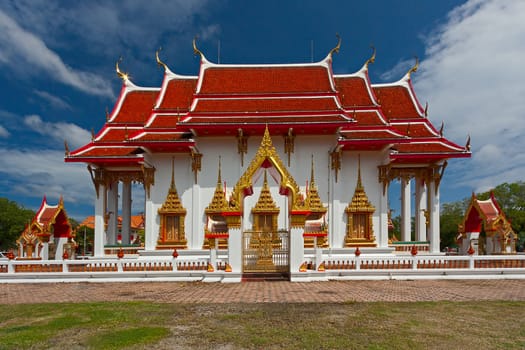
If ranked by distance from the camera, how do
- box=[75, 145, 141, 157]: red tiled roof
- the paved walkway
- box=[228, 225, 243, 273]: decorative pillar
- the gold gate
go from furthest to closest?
box=[75, 145, 141, 157]: red tiled roof → the gold gate → box=[228, 225, 243, 273]: decorative pillar → the paved walkway

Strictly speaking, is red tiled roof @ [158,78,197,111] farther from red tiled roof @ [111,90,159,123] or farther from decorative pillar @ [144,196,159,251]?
decorative pillar @ [144,196,159,251]

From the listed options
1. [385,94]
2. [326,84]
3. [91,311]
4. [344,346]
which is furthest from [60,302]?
[385,94]

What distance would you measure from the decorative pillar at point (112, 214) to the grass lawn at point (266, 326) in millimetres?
11606

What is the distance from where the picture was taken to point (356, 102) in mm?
18938

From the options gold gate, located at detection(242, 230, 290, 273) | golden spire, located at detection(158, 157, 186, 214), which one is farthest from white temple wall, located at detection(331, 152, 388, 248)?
golden spire, located at detection(158, 157, 186, 214)

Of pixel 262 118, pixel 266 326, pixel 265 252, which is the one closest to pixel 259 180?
pixel 262 118

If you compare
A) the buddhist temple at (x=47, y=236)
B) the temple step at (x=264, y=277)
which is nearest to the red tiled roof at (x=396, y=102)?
the temple step at (x=264, y=277)

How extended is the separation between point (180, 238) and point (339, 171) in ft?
24.5

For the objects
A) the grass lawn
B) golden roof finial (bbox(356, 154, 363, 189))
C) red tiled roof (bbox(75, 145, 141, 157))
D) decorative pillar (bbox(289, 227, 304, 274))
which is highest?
red tiled roof (bbox(75, 145, 141, 157))

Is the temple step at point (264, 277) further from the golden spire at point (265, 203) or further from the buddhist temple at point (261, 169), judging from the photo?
the golden spire at point (265, 203)

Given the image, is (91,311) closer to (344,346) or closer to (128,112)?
(344,346)

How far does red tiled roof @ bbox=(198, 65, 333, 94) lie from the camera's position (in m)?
18.5

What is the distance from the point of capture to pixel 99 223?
17.1 m

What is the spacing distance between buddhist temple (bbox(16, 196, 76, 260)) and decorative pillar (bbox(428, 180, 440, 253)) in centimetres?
1661
